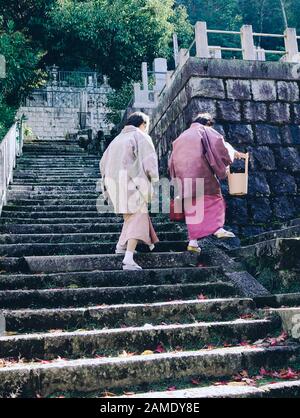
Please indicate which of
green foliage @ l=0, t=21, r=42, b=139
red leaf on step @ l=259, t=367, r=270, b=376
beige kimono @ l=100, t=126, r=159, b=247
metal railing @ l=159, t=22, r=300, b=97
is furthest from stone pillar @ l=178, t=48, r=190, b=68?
green foliage @ l=0, t=21, r=42, b=139

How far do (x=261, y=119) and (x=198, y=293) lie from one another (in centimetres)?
362

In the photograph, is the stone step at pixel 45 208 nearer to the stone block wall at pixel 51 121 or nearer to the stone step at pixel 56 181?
the stone step at pixel 56 181

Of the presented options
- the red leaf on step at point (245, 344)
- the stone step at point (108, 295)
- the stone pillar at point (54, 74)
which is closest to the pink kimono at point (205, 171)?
the stone step at point (108, 295)

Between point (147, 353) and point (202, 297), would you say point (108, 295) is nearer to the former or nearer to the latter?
point (202, 297)

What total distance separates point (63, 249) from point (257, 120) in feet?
11.5

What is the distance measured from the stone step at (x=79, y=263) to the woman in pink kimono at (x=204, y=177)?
0.38m

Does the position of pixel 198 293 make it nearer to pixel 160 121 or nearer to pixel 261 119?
pixel 261 119

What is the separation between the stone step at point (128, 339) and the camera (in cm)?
322

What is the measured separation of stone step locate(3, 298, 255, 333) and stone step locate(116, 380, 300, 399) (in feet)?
3.41

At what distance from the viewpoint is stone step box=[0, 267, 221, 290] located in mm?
4340

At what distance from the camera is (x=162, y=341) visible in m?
3.45

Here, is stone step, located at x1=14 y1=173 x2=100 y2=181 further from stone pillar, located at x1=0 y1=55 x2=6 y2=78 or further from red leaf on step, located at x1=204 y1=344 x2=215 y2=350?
red leaf on step, located at x1=204 y1=344 x2=215 y2=350

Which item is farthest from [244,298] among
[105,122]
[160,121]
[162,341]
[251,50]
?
[105,122]

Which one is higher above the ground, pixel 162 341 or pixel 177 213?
pixel 177 213
